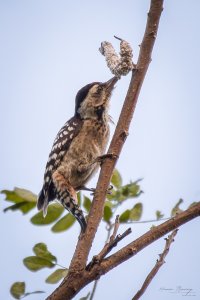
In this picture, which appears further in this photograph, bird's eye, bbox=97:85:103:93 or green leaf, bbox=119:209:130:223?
bird's eye, bbox=97:85:103:93

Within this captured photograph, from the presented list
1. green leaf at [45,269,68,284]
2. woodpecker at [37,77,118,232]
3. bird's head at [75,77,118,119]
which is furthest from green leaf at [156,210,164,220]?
bird's head at [75,77,118,119]

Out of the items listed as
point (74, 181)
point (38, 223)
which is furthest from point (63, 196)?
point (38, 223)

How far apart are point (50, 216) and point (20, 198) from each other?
1.01 feet

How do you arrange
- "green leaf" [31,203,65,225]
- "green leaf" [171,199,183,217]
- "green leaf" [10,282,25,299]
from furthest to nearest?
"green leaf" [31,203,65,225] < "green leaf" [171,199,183,217] < "green leaf" [10,282,25,299]

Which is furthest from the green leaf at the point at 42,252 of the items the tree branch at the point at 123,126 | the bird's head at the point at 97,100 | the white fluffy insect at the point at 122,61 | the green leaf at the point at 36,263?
the bird's head at the point at 97,100

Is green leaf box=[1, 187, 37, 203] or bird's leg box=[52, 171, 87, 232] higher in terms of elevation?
bird's leg box=[52, 171, 87, 232]

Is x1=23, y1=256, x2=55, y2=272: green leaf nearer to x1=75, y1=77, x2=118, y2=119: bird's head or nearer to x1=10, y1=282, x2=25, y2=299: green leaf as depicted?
x1=10, y1=282, x2=25, y2=299: green leaf

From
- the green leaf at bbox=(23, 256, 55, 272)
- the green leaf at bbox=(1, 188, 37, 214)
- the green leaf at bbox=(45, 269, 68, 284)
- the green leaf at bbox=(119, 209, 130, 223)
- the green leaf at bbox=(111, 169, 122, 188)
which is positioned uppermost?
the green leaf at bbox=(111, 169, 122, 188)

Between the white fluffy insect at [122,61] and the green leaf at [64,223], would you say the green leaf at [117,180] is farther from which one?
the white fluffy insect at [122,61]

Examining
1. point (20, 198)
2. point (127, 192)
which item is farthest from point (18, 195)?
point (127, 192)

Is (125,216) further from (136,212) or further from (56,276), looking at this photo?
(56,276)

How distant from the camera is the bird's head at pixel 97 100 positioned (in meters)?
4.25

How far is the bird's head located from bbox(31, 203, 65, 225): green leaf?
5.21 ft

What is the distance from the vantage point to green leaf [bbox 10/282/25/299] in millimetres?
2021
